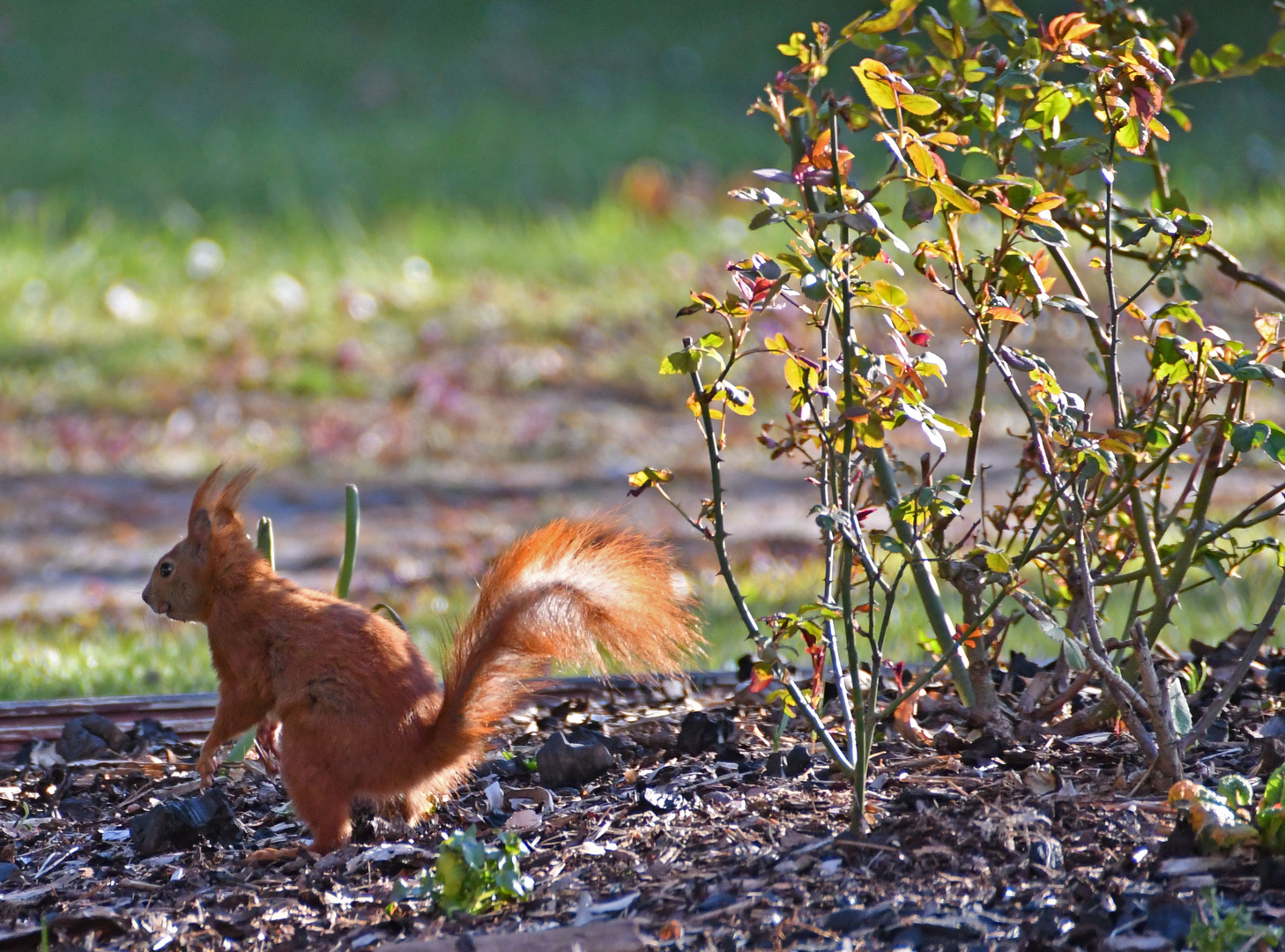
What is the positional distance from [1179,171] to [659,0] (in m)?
7.92

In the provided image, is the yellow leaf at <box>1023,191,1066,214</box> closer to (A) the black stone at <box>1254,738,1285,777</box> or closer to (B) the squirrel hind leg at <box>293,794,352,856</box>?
(A) the black stone at <box>1254,738,1285,777</box>

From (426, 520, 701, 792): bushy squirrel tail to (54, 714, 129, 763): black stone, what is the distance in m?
0.87

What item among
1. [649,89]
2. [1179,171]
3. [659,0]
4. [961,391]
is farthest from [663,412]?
[659,0]

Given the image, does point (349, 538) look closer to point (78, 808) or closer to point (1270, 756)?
point (78, 808)

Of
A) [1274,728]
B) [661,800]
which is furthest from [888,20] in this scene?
[1274,728]

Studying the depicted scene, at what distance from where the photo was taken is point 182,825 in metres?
2.34

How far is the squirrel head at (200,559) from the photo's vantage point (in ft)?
8.23

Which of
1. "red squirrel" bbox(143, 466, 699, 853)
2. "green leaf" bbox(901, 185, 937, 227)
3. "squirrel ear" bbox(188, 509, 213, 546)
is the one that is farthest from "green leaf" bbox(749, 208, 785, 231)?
"squirrel ear" bbox(188, 509, 213, 546)

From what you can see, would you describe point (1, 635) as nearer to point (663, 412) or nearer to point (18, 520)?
point (18, 520)

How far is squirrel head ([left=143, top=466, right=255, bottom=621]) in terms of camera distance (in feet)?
8.23

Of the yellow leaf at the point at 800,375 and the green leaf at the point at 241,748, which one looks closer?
the yellow leaf at the point at 800,375

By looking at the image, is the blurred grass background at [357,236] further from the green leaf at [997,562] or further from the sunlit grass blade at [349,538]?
the green leaf at [997,562]

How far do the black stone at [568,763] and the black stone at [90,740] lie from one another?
0.95 metres

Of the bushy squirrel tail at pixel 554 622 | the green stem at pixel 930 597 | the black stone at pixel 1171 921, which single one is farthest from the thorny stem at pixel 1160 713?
the bushy squirrel tail at pixel 554 622
